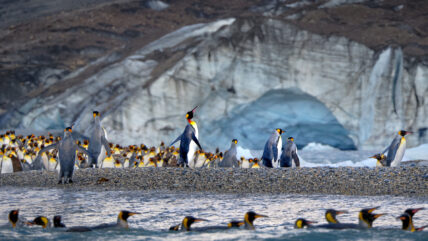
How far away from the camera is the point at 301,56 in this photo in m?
20.5

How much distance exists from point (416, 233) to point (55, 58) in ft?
114

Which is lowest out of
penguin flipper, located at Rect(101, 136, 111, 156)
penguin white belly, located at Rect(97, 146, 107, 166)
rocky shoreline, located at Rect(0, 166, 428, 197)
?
rocky shoreline, located at Rect(0, 166, 428, 197)

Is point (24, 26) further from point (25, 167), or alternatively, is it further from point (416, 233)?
point (416, 233)

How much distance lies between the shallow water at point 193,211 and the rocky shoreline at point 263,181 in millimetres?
440

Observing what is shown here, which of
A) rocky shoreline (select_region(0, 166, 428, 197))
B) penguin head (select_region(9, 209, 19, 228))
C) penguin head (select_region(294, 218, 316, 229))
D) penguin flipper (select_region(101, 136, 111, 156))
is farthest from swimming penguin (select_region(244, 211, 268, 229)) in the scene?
penguin flipper (select_region(101, 136, 111, 156))

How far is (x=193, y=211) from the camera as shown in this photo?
24.0ft

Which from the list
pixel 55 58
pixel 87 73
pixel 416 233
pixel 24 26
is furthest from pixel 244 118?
→ pixel 24 26

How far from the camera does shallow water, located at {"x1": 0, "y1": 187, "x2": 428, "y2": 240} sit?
5.70 m

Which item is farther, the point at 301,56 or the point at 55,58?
the point at 55,58

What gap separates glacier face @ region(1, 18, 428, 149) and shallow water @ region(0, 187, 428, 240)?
38.5ft

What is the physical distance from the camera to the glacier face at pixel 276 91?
2008 centimetres

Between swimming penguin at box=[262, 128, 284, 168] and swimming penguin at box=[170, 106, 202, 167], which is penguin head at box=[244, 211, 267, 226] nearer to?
swimming penguin at box=[170, 106, 202, 167]

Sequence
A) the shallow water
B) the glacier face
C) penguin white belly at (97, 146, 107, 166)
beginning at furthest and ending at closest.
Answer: the glacier face → penguin white belly at (97, 146, 107, 166) → the shallow water

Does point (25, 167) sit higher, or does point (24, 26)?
point (24, 26)
